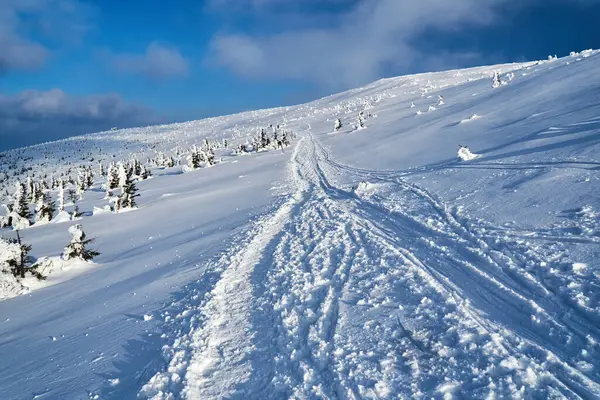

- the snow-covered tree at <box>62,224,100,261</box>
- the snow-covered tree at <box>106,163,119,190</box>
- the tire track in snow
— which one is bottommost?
the tire track in snow

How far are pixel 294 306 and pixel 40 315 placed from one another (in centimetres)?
833

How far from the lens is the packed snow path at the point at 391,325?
470 centimetres

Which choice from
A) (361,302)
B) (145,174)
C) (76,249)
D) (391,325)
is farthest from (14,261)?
(145,174)

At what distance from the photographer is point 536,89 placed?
31.4 metres

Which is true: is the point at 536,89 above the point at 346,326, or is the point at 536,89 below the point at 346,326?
above

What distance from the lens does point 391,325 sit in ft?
19.9

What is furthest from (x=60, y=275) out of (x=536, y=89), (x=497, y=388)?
(x=536, y=89)

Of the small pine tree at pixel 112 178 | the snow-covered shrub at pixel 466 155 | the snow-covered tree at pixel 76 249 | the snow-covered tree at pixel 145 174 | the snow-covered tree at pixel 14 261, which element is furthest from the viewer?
the snow-covered tree at pixel 145 174

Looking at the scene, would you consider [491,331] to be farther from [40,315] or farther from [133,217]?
[133,217]

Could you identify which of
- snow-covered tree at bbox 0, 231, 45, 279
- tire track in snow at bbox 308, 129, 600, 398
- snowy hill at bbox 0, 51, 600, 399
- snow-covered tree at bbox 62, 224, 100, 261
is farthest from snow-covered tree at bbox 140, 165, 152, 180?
tire track in snow at bbox 308, 129, 600, 398

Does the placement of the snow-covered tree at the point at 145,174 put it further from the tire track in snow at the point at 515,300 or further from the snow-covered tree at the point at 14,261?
the tire track in snow at the point at 515,300

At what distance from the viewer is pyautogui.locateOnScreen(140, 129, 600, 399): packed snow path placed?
470 centimetres

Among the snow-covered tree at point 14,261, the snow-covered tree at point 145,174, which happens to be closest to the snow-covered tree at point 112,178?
the snow-covered tree at point 145,174

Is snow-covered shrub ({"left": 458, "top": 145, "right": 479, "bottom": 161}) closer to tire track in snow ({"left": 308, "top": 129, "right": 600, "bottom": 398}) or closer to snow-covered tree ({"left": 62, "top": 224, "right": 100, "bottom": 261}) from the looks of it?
tire track in snow ({"left": 308, "top": 129, "right": 600, "bottom": 398})
